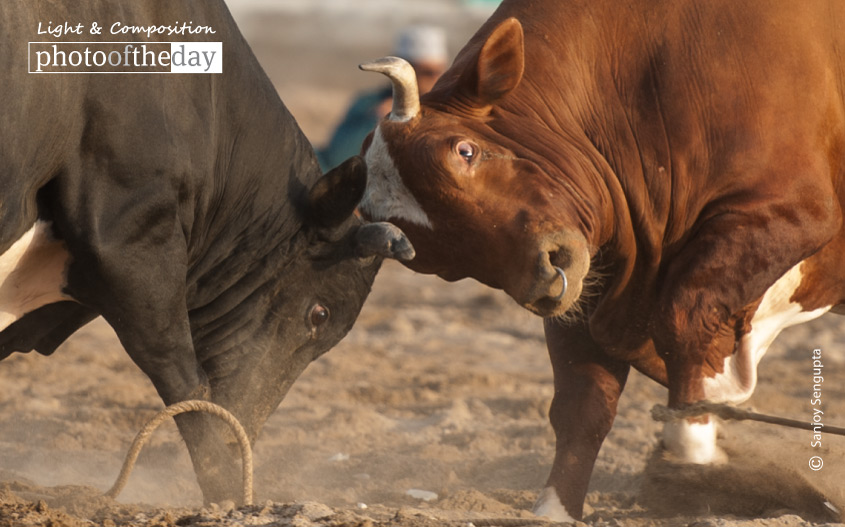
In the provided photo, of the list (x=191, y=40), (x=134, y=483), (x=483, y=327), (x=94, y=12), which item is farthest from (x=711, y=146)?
(x=483, y=327)

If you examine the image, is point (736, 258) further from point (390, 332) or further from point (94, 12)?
point (390, 332)

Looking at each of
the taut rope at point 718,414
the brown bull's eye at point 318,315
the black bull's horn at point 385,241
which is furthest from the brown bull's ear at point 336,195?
the taut rope at point 718,414

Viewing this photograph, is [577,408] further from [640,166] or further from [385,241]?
[385,241]

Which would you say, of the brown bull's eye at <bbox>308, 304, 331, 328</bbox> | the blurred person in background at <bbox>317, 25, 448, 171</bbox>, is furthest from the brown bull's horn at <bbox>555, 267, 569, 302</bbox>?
the blurred person in background at <bbox>317, 25, 448, 171</bbox>

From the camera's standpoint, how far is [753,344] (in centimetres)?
442

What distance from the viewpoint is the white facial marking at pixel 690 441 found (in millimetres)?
4504

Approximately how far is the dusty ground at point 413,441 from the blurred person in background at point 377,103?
4.59 ft

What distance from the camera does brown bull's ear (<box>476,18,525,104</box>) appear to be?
3.85 m

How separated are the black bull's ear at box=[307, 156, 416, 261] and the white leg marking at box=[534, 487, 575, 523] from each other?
1.11m

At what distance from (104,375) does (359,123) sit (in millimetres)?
3928

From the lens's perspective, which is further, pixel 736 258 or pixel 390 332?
pixel 390 332

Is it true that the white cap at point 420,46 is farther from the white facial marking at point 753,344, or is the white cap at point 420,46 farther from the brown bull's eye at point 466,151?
the brown bull's eye at point 466,151

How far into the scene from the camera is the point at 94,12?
3.70 m

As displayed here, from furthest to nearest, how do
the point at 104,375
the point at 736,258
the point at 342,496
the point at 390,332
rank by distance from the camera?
1. the point at 390,332
2. the point at 104,375
3. the point at 342,496
4. the point at 736,258
